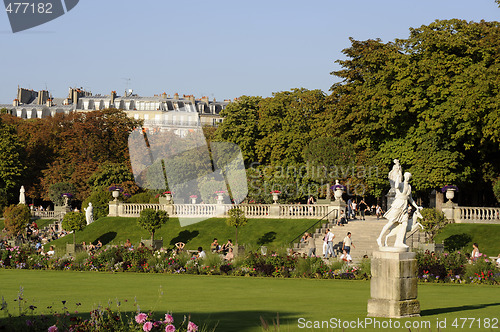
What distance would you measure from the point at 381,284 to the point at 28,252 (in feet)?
77.5

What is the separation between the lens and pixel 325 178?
5372 centimetres

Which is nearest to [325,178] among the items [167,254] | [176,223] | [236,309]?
[176,223]

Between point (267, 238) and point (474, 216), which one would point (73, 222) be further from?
point (474, 216)

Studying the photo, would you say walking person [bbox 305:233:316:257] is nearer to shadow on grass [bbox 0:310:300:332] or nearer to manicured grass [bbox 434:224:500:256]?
manicured grass [bbox 434:224:500:256]

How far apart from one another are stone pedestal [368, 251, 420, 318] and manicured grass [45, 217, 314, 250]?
28.2 metres

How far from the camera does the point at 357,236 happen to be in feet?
139

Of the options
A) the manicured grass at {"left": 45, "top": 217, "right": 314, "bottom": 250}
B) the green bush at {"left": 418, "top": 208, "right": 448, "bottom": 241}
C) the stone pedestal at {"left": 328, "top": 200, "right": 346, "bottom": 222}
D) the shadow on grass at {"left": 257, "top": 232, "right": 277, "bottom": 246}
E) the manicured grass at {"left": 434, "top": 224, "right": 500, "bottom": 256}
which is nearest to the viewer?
the manicured grass at {"left": 434, "top": 224, "right": 500, "bottom": 256}

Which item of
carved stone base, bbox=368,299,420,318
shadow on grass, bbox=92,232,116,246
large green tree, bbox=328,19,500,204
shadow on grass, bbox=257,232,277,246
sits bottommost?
shadow on grass, bbox=92,232,116,246

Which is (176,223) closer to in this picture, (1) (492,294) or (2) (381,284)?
(1) (492,294)

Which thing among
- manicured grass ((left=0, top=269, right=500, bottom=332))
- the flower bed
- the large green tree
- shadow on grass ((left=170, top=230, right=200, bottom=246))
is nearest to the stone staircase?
the large green tree

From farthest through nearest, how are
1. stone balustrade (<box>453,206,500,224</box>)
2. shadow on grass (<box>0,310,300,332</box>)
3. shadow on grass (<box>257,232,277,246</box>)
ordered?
shadow on grass (<box>257,232,277,246</box>), stone balustrade (<box>453,206,500,224</box>), shadow on grass (<box>0,310,300,332</box>)

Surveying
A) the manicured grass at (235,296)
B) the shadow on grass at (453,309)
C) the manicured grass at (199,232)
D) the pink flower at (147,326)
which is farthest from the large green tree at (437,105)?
the pink flower at (147,326)

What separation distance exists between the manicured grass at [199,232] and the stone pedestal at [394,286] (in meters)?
28.2

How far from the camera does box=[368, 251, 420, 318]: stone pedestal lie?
49.1ft
